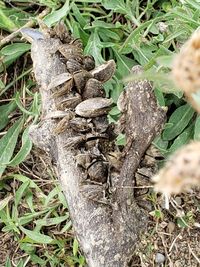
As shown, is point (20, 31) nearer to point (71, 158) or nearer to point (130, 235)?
point (71, 158)

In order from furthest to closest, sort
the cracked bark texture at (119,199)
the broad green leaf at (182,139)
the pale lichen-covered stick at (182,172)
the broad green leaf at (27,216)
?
the broad green leaf at (27,216), the broad green leaf at (182,139), the cracked bark texture at (119,199), the pale lichen-covered stick at (182,172)

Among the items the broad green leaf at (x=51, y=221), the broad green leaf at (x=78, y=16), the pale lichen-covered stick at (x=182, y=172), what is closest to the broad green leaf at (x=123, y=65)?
the broad green leaf at (x=78, y=16)

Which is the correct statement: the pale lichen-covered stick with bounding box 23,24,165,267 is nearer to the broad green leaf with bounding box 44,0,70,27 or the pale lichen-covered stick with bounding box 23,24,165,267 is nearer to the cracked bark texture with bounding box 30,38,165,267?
the cracked bark texture with bounding box 30,38,165,267

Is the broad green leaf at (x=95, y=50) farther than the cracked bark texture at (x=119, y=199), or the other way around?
the broad green leaf at (x=95, y=50)

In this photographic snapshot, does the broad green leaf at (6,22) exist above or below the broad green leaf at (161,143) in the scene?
above

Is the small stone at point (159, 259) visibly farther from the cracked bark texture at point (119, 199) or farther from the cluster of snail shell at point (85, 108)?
the cluster of snail shell at point (85, 108)

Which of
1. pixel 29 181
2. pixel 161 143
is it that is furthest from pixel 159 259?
pixel 29 181
